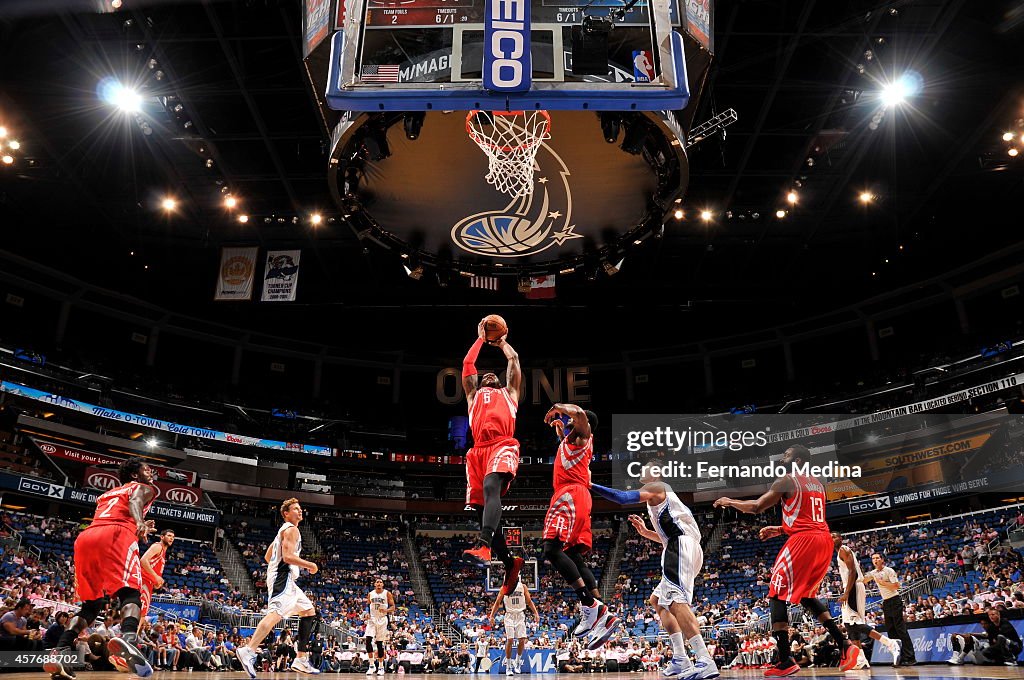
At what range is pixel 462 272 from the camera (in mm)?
14438

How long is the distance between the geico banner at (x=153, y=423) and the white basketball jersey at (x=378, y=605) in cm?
2069

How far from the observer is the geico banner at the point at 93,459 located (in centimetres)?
2737

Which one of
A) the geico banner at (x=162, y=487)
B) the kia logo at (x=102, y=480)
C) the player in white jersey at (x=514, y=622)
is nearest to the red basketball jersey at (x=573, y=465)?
the player in white jersey at (x=514, y=622)

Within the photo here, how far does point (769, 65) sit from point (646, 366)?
21287 mm

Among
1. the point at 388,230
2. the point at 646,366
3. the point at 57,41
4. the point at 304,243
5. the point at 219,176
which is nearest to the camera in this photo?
the point at 388,230

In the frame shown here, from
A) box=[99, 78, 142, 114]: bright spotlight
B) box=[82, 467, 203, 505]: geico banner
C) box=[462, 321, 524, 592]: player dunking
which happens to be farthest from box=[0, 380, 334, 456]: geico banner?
box=[462, 321, 524, 592]: player dunking

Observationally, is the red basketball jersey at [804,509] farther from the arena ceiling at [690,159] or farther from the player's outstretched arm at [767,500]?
the arena ceiling at [690,159]

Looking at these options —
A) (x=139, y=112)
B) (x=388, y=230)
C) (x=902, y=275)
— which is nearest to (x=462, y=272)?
(x=388, y=230)

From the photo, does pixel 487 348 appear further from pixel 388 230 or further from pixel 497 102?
pixel 497 102

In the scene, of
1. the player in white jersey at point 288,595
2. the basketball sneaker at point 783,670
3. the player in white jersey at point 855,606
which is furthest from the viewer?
the player in white jersey at point 855,606

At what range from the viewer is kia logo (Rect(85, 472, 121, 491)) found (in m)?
25.9

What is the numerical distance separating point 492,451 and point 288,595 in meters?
3.57

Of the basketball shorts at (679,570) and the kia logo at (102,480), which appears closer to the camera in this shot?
the basketball shorts at (679,570)

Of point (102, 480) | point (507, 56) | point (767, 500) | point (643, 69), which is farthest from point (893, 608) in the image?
point (102, 480)
